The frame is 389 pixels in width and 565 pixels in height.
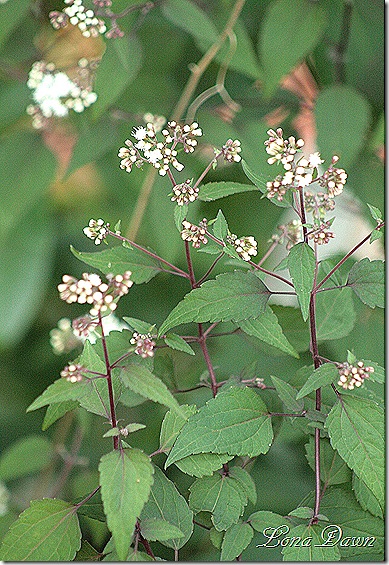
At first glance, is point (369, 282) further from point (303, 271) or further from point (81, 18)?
point (81, 18)

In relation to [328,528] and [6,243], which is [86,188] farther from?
[328,528]

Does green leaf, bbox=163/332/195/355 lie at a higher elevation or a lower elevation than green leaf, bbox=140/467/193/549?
higher

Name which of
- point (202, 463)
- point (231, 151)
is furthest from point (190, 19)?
point (202, 463)

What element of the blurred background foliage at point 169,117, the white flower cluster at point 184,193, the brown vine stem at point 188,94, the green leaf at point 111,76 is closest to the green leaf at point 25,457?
the blurred background foliage at point 169,117

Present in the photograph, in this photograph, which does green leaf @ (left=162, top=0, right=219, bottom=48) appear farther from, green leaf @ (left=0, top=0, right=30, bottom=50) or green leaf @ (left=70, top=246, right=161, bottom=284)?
green leaf @ (left=70, top=246, right=161, bottom=284)

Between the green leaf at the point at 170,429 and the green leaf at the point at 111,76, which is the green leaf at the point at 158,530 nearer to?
the green leaf at the point at 170,429

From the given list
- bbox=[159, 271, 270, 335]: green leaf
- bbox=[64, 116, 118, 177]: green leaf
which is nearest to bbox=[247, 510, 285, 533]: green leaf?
bbox=[159, 271, 270, 335]: green leaf
